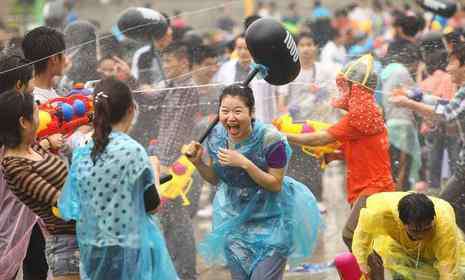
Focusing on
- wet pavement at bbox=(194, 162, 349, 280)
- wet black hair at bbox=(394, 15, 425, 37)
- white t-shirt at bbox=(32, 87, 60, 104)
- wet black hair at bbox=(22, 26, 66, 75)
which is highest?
wet black hair at bbox=(22, 26, 66, 75)

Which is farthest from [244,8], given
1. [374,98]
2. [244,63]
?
[374,98]

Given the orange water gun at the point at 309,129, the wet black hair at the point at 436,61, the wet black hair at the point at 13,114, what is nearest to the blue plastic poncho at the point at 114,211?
the wet black hair at the point at 13,114

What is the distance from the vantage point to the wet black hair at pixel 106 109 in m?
6.14

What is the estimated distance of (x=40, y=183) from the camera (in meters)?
6.47

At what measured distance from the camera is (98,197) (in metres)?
6.15

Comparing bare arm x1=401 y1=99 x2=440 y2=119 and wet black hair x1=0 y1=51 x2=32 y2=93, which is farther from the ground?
wet black hair x1=0 y1=51 x2=32 y2=93

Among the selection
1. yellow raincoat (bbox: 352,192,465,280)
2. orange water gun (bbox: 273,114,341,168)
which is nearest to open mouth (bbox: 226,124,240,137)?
yellow raincoat (bbox: 352,192,465,280)

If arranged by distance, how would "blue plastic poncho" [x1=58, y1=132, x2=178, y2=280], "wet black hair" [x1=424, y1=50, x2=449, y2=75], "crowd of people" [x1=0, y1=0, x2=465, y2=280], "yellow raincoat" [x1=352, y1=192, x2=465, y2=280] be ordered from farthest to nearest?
"wet black hair" [x1=424, y1=50, x2=449, y2=75]
"yellow raincoat" [x1=352, y1=192, x2=465, y2=280]
"crowd of people" [x1=0, y1=0, x2=465, y2=280]
"blue plastic poncho" [x1=58, y1=132, x2=178, y2=280]

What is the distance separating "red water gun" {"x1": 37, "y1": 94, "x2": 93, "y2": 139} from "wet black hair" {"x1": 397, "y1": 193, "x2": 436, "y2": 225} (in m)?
1.88

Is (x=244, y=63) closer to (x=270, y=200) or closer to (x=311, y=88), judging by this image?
(x=311, y=88)

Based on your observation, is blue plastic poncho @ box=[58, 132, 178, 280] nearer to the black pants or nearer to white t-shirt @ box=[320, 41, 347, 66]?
the black pants

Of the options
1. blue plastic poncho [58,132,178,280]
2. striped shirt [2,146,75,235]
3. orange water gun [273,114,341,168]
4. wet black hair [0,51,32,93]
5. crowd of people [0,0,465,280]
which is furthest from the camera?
orange water gun [273,114,341,168]

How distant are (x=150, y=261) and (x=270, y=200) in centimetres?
122

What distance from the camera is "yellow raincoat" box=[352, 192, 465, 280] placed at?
6969 mm
